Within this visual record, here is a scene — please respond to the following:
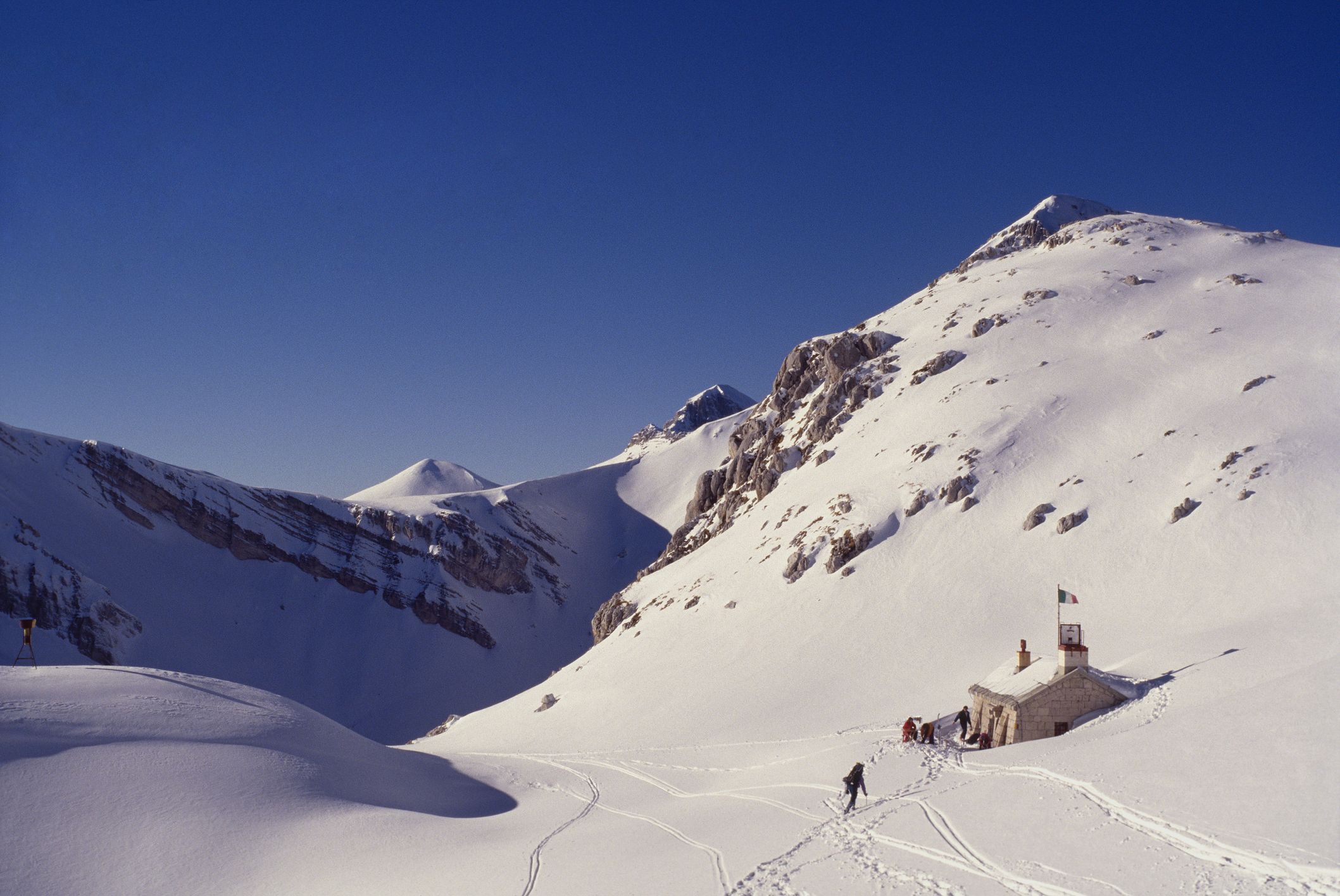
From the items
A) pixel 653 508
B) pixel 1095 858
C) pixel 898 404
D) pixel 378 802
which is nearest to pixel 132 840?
pixel 378 802

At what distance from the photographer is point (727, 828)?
18750 mm

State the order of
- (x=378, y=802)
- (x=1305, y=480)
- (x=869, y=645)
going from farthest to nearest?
(x=869, y=645) < (x=1305, y=480) < (x=378, y=802)

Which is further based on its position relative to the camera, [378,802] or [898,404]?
[898,404]

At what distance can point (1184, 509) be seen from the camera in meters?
38.0

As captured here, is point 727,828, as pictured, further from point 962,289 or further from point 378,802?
point 962,289

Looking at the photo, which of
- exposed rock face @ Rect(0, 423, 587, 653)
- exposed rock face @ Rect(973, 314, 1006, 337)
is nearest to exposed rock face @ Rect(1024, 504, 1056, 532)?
exposed rock face @ Rect(973, 314, 1006, 337)

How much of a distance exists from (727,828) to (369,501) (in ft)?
277

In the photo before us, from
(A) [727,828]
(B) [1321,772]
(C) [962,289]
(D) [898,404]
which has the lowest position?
(A) [727,828]

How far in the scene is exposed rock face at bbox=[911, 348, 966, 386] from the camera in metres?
63.2

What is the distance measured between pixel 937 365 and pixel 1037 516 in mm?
22963

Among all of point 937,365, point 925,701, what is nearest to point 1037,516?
point 925,701

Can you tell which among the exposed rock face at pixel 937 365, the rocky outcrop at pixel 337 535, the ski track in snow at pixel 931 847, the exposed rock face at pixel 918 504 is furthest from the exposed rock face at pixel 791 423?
the ski track in snow at pixel 931 847

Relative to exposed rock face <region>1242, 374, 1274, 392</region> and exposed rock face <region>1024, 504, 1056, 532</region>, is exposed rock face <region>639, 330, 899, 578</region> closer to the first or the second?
exposed rock face <region>1024, 504, 1056, 532</region>

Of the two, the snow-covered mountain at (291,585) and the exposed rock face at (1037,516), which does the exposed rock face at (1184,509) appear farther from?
the snow-covered mountain at (291,585)
